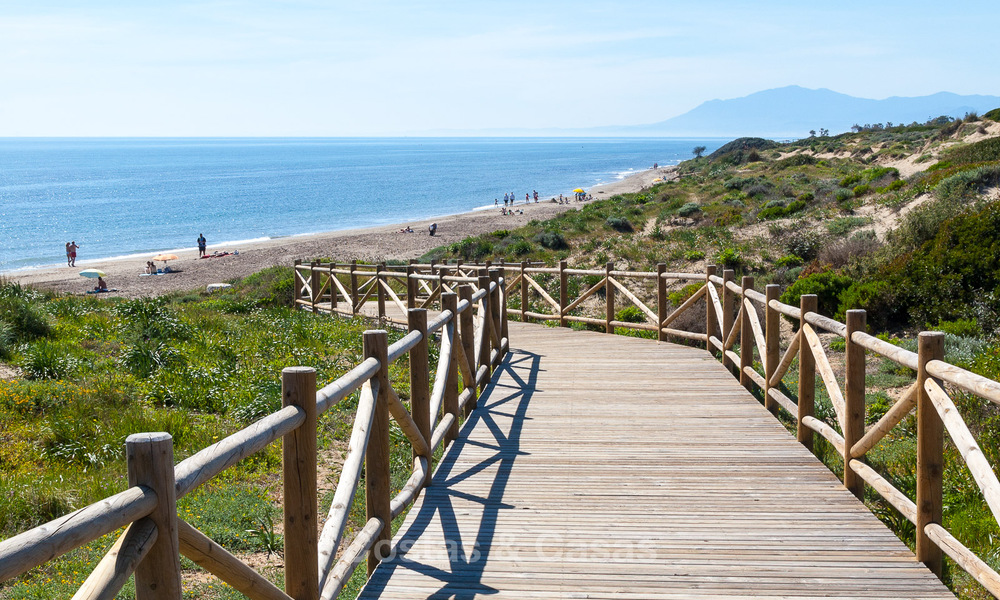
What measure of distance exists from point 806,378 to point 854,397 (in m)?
1.19

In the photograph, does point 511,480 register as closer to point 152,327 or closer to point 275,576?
point 275,576

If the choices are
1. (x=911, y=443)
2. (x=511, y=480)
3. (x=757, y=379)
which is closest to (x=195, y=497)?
(x=511, y=480)

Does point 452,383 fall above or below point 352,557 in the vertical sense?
above

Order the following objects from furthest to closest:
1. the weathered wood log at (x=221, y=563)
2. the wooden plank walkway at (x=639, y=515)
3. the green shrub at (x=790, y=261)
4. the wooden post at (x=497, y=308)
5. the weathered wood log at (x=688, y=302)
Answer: the green shrub at (x=790, y=261) < the weathered wood log at (x=688, y=302) < the wooden post at (x=497, y=308) < the wooden plank walkway at (x=639, y=515) < the weathered wood log at (x=221, y=563)

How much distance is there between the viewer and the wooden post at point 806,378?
6637 mm

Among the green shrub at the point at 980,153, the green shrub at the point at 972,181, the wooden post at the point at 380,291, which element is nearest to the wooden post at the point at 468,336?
the wooden post at the point at 380,291

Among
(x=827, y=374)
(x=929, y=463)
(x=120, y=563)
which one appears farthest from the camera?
(x=827, y=374)

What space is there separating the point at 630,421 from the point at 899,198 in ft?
62.2

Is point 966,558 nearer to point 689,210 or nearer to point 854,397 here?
point 854,397

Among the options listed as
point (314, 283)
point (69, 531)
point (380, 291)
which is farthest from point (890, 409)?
point (314, 283)

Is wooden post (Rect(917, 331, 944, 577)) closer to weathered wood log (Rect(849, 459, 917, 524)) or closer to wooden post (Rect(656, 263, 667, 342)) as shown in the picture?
weathered wood log (Rect(849, 459, 917, 524))

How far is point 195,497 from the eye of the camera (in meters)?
6.39

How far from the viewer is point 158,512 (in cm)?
234

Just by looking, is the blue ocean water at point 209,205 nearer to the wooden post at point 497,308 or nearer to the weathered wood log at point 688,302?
the wooden post at point 497,308
